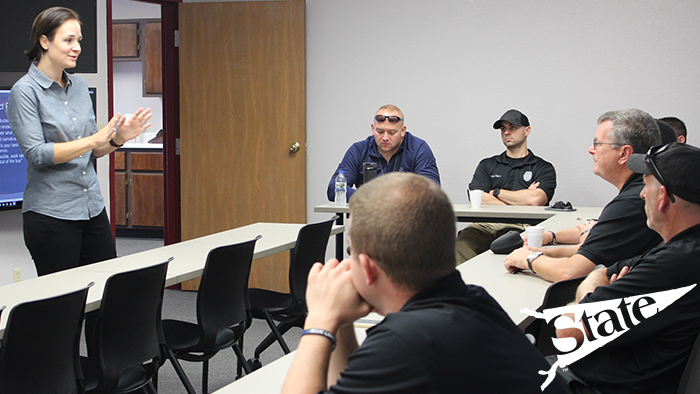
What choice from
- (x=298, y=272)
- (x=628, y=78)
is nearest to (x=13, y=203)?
(x=298, y=272)

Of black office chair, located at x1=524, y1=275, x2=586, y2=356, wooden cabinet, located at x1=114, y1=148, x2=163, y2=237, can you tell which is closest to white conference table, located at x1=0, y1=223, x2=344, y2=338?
black office chair, located at x1=524, y1=275, x2=586, y2=356

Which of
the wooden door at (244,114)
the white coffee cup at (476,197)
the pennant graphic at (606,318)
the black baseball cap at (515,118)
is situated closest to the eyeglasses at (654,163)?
the pennant graphic at (606,318)

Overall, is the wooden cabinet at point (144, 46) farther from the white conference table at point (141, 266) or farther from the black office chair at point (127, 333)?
the black office chair at point (127, 333)

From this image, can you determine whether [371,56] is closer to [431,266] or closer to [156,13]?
[156,13]

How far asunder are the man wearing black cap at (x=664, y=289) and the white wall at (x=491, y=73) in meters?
3.67

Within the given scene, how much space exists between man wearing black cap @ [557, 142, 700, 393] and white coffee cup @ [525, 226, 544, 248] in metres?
1.10

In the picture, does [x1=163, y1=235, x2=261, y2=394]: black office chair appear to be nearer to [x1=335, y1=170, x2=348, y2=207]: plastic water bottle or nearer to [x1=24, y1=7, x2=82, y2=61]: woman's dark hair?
[x1=24, y1=7, x2=82, y2=61]: woman's dark hair

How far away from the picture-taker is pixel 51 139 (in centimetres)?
289

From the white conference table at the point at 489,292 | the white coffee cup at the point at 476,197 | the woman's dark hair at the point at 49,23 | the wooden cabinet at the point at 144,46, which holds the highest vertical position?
the wooden cabinet at the point at 144,46

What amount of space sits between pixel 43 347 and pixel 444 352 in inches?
60.1

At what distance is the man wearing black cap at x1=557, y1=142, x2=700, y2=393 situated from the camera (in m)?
1.48

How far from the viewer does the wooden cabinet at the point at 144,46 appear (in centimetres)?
813

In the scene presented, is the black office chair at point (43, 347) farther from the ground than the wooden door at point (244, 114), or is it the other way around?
the wooden door at point (244, 114)

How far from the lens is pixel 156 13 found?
326 inches
